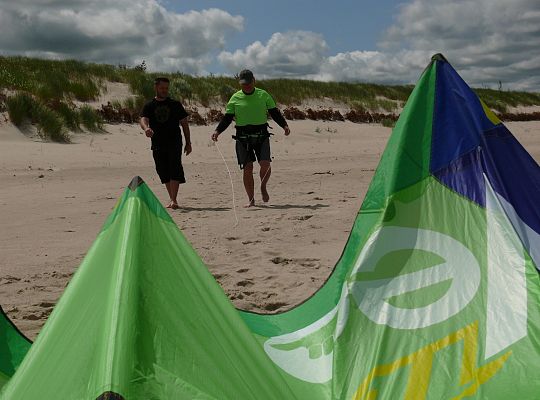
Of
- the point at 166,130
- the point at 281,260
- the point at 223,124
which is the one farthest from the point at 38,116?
the point at 281,260

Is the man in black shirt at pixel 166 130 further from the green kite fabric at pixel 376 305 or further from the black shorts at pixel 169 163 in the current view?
the green kite fabric at pixel 376 305

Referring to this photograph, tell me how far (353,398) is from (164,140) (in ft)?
18.4

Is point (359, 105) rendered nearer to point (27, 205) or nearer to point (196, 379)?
point (27, 205)

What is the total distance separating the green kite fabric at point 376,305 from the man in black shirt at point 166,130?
176 inches

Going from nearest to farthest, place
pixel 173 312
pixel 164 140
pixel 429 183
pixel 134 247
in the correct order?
pixel 173 312 → pixel 134 247 → pixel 429 183 → pixel 164 140

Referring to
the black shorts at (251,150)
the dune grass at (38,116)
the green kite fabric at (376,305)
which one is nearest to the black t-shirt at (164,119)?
the black shorts at (251,150)

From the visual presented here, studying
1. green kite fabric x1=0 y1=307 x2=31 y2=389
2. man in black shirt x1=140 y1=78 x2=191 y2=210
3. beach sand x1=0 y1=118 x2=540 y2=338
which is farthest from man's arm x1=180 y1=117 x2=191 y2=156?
green kite fabric x1=0 y1=307 x2=31 y2=389

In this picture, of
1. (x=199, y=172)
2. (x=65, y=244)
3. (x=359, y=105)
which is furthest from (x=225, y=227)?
(x=359, y=105)

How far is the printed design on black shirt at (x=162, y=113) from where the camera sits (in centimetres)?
752

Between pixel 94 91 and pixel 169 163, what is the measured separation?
1304 centimetres

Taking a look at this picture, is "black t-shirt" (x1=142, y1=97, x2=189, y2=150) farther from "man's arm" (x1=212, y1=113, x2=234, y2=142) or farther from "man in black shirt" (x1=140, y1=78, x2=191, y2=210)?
"man's arm" (x1=212, y1=113, x2=234, y2=142)

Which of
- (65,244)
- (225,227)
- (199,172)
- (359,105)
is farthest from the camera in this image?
(359,105)

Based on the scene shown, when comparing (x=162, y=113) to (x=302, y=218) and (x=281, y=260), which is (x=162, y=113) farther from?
(x=281, y=260)

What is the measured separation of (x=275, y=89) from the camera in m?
26.5
